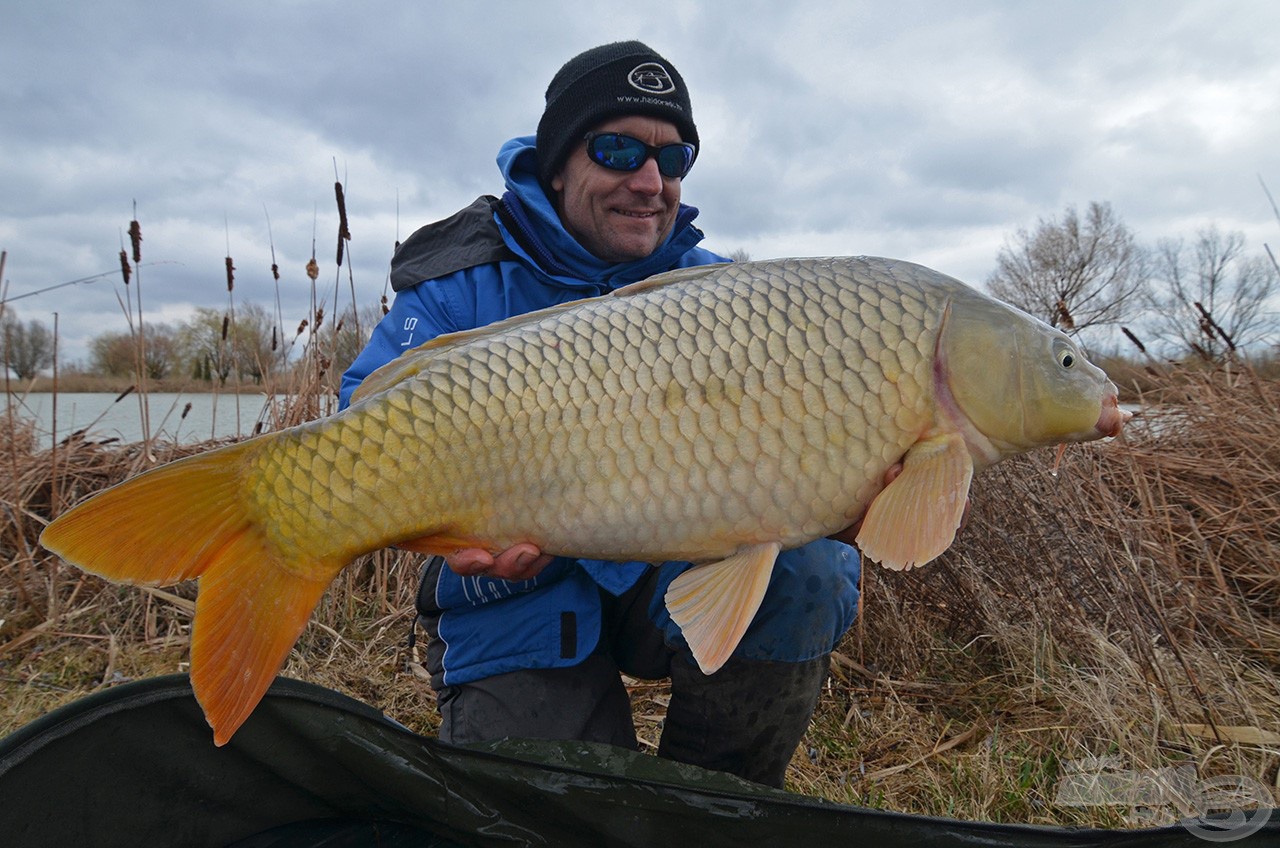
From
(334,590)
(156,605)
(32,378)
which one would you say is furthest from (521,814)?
(32,378)

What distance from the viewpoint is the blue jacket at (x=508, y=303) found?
1.48 metres

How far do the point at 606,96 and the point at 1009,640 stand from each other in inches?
62.4

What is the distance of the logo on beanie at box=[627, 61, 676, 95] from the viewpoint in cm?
177

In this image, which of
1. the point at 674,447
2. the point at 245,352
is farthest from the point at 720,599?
the point at 245,352

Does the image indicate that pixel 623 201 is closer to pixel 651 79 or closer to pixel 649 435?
pixel 651 79

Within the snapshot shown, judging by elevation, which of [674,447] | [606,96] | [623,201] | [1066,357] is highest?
[606,96]

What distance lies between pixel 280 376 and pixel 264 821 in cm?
197

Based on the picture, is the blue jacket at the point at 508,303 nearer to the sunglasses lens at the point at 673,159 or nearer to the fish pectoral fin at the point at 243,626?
the sunglasses lens at the point at 673,159

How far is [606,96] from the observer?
1.75 meters

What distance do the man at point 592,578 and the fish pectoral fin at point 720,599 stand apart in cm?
23

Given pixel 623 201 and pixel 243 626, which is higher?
pixel 623 201

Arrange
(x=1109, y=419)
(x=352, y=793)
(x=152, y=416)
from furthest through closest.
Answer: (x=152, y=416) → (x=352, y=793) → (x=1109, y=419)

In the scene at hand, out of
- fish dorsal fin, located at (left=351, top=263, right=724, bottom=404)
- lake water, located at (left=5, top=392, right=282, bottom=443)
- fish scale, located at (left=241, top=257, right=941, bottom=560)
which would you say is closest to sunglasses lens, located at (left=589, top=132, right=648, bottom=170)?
fish dorsal fin, located at (left=351, top=263, right=724, bottom=404)

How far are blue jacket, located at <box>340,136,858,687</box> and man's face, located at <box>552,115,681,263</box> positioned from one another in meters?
0.04
